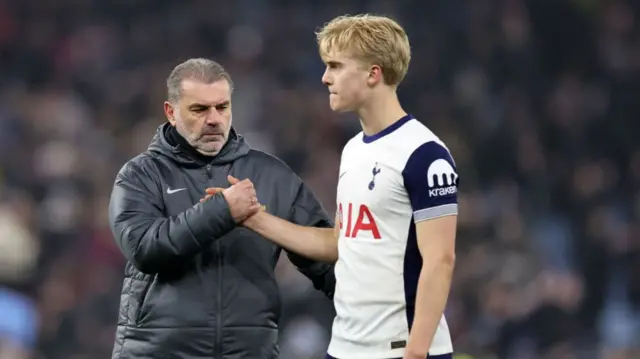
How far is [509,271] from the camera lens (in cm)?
944

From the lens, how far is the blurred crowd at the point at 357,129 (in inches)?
355

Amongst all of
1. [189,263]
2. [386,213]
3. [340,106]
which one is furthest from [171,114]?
[386,213]

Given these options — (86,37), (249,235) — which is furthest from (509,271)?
(249,235)

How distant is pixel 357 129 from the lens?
10.4 m

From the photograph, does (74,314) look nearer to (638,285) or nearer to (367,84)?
(638,285)

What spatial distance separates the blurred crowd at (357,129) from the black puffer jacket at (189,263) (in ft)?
14.1

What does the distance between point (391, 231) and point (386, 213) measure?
0.05m

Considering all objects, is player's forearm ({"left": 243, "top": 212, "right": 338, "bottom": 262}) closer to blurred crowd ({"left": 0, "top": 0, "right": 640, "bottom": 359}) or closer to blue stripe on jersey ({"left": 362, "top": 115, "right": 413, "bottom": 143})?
blue stripe on jersey ({"left": 362, "top": 115, "right": 413, "bottom": 143})

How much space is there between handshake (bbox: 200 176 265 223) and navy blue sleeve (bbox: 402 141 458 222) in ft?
1.77

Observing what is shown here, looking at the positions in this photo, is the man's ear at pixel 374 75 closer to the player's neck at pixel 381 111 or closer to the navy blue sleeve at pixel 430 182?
the player's neck at pixel 381 111

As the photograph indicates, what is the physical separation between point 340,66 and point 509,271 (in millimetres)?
5760

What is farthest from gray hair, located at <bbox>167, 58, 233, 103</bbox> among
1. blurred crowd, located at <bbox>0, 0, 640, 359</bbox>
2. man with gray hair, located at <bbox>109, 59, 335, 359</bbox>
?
blurred crowd, located at <bbox>0, 0, 640, 359</bbox>

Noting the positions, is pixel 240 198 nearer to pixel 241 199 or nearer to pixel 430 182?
pixel 241 199

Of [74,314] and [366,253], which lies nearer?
[366,253]
